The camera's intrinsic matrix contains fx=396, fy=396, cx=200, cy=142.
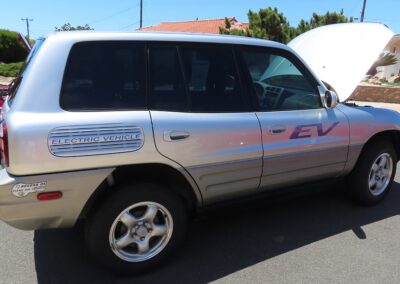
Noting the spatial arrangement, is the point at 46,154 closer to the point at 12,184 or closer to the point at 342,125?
the point at 12,184

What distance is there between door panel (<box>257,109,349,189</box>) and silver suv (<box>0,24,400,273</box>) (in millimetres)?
12

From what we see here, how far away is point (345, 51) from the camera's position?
434 centimetres

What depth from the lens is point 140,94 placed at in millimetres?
2875

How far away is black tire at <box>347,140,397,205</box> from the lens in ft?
13.8

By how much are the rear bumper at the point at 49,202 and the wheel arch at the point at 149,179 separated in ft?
0.23

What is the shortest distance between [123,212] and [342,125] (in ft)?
7.45

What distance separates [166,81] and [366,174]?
98.6 inches

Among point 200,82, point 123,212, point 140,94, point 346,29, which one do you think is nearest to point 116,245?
point 123,212

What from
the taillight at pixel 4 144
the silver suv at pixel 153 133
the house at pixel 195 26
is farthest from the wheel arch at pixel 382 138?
the house at pixel 195 26

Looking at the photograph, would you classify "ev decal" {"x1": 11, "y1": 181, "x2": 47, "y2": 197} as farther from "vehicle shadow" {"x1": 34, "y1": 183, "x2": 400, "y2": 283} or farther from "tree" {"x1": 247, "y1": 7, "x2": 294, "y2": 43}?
"tree" {"x1": 247, "y1": 7, "x2": 294, "y2": 43}

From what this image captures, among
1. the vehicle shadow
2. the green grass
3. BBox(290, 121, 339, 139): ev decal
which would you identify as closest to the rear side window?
the vehicle shadow

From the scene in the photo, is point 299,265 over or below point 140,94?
below

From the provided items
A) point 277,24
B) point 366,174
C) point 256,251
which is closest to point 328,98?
point 366,174

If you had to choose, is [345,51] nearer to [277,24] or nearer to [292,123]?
[292,123]
